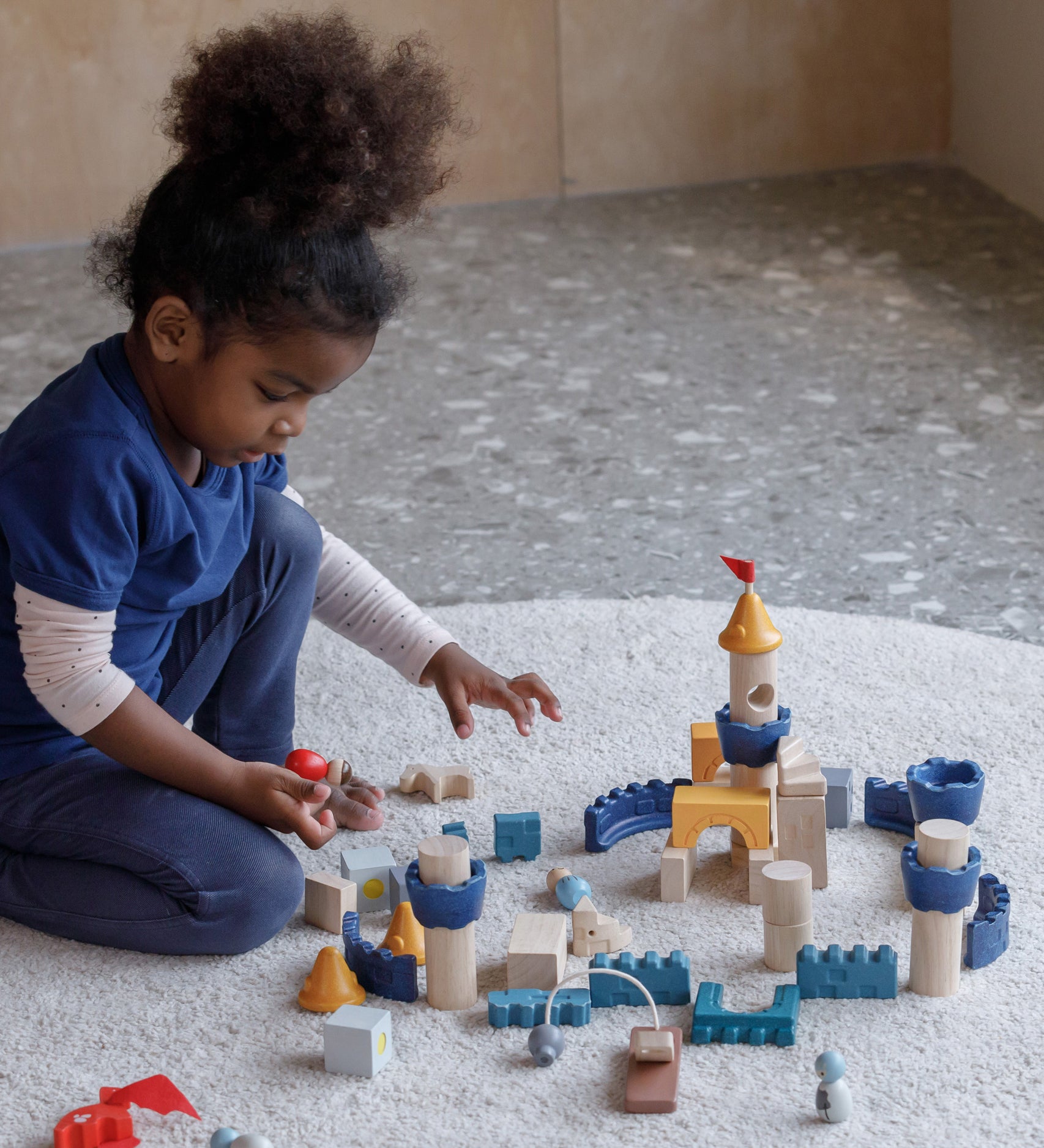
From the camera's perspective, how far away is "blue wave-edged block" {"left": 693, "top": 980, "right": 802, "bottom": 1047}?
893 mm

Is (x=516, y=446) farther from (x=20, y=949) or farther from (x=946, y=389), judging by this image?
(x=20, y=949)

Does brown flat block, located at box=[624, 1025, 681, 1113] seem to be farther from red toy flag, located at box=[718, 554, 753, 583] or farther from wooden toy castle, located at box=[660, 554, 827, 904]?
red toy flag, located at box=[718, 554, 753, 583]

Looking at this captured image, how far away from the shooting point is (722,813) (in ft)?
3.41

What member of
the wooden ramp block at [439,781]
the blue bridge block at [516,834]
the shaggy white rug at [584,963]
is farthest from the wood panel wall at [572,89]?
the blue bridge block at [516,834]

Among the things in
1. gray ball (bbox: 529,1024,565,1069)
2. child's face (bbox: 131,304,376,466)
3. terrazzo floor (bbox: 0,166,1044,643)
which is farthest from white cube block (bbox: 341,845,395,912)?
terrazzo floor (bbox: 0,166,1044,643)

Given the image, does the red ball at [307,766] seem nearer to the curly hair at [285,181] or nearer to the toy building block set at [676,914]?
the toy building block set at [676,914]

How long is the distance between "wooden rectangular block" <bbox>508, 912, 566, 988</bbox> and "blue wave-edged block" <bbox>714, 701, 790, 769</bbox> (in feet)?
0.58

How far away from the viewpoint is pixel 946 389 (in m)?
2.15

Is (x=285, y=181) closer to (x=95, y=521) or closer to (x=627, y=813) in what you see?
(x=95, y=521)

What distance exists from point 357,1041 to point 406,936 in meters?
0.12

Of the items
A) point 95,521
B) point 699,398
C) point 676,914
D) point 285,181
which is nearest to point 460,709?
point 676,914

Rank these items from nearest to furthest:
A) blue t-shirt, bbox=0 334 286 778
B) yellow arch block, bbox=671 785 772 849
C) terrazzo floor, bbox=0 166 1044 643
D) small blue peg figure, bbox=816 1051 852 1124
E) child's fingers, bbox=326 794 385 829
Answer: small blue peg figure, bbox=816 1051 852 1124 < blue t-shirt, bbox=0 334 286 778 < yellow arch block, bbox=671 785 772 849 < child's fingers, bbox=326 794 385 829 < terrazzo floor, bbox=0 166 1044 643

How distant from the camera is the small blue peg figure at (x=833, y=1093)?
0.83 metres

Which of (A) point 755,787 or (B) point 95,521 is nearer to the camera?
(B) point 95,521
